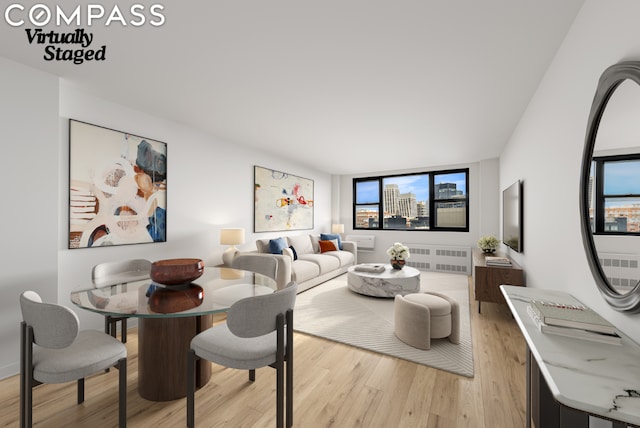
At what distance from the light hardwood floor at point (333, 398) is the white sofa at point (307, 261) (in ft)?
5.14

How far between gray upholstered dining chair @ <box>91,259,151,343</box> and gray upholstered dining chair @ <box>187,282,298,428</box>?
0.83 metres

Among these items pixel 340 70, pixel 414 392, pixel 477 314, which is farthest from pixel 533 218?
pixel 340 70

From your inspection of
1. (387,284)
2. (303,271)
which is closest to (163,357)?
(303,271)

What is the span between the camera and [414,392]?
1896 mm

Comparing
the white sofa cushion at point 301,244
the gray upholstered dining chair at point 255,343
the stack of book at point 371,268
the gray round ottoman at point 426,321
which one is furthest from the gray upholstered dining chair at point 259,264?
the white sofa cushion at point 301,244

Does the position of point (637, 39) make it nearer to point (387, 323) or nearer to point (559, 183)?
point (559, 183)

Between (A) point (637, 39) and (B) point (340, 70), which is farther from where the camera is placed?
(B) point (340, 70)

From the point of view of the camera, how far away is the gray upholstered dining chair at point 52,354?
1.32m

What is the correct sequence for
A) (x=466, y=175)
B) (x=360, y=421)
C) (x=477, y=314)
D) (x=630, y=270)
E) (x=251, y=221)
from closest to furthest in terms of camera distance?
(x=630, y=270) → (x=360, y=421) → (x=477, y=314) → (x=251, y=221) → (x=466, y=175)

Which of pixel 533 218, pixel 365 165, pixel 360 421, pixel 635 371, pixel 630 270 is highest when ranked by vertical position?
pixel 365 165

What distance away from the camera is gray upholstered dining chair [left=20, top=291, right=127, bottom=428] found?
132 cm

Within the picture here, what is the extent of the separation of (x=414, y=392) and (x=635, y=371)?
4.36 feet

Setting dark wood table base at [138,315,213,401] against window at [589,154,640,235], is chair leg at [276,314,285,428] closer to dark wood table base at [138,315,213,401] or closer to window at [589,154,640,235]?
dark wood table base at [138,315,213,401]

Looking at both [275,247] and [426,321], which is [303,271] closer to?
[275,247]
